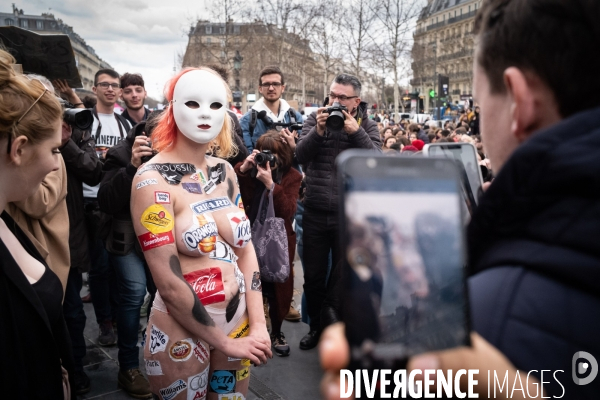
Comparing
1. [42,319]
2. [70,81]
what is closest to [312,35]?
[70,81]

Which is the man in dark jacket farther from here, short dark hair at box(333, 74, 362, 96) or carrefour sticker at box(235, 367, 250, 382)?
carrefour sticker at box(235, 367, 250, 382)

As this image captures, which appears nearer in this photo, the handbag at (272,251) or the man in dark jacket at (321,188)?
the handbag at (272,251)

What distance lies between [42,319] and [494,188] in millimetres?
1491

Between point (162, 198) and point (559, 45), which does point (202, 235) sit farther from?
point (559, 45)

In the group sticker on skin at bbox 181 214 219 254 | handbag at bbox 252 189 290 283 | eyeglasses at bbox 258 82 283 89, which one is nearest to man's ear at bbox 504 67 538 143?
sticker on skin at bbox 181 214 219 254

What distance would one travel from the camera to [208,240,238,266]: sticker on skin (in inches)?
82.0

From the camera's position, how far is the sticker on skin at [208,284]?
201cm

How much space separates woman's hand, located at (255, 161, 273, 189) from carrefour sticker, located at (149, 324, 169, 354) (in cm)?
195

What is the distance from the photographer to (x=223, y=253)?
212 centimetres

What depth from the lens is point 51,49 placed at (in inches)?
150

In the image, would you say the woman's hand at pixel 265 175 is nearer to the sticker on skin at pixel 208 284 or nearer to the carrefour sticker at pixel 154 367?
the sticker on skin at pixel 208 284

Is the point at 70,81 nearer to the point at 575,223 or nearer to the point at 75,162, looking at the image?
the point at 75,162

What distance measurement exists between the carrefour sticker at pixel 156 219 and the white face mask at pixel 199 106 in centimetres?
42

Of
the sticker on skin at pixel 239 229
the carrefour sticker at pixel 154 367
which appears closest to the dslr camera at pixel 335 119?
the sticker on skin at pixel 239 229
